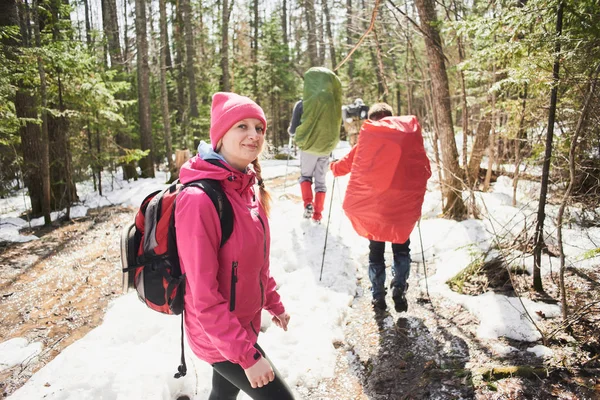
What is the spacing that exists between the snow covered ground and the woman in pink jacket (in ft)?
4.25

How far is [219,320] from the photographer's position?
5.34 feet

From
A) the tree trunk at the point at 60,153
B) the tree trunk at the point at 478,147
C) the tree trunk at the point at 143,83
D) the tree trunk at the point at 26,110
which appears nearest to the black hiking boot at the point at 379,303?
the tree trunk at the point at 478,147

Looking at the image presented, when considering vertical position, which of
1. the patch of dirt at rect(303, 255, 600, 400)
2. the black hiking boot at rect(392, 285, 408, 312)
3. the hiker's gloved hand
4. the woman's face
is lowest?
the patch of dirt at rect(303, 255, 600, 400)

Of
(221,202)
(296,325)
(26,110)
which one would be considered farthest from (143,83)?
(221,202)

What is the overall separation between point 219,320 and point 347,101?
2496 centimetres

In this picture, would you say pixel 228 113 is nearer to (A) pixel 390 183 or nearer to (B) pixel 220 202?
(B) pixel 220 202

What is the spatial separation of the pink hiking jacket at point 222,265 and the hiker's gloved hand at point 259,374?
31 mm

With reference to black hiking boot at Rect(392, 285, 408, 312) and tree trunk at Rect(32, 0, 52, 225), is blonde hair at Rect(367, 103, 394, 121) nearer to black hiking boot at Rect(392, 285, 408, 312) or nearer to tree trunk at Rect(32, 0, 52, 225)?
black hiking boot at Rect(392, 285, 408, 312)

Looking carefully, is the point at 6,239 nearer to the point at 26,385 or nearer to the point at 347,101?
the point at 26,385

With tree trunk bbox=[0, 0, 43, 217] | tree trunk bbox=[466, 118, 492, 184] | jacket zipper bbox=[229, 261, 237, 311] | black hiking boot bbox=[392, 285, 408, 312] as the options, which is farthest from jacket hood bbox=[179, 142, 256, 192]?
Answer: tree trunk bbox=[0, 0, 43, 217]

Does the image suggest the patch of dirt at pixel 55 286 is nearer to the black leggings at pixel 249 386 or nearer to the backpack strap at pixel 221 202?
the black leggings at pixel 249 386

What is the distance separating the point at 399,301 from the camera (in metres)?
3.99

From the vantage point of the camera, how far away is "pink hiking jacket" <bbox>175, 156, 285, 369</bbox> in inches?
64.1

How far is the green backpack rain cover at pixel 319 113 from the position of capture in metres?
6.61
